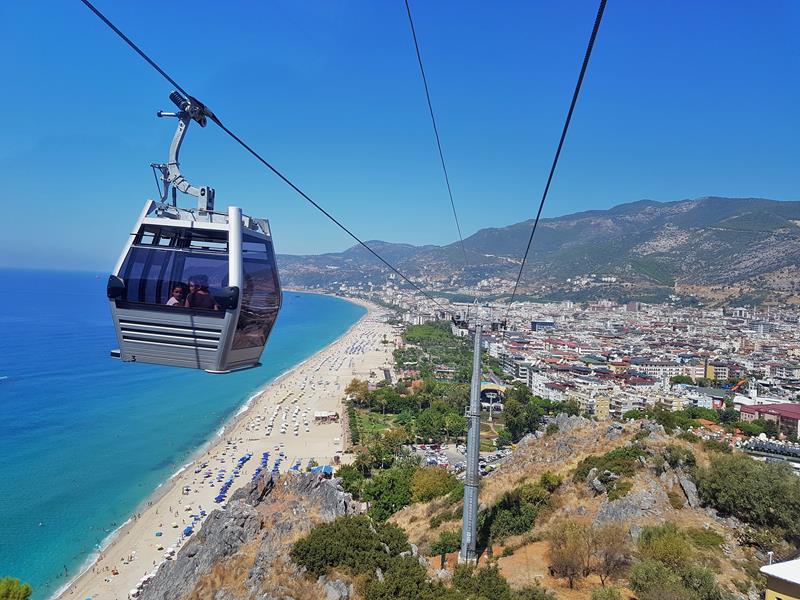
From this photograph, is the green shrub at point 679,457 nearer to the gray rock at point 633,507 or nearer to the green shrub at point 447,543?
the gray rock at point 633,507

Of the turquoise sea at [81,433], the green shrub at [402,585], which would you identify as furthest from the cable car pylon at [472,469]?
the turquoise sea at [81,433]

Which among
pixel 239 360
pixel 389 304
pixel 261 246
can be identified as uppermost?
pixel 261 246

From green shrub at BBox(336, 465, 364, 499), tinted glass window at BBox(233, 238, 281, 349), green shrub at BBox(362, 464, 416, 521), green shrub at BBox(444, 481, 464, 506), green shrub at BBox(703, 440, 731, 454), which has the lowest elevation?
green shrub at BBox(336, 465, 364, 499)

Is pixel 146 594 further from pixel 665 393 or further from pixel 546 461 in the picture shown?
pixel 665 393

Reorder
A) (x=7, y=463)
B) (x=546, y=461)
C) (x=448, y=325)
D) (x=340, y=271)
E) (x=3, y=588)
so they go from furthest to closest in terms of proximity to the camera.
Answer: (x=340, y=271)
(x=448, y=325)
(x=7, y=463)
(x=546, y=461)
(x=3, y=588)

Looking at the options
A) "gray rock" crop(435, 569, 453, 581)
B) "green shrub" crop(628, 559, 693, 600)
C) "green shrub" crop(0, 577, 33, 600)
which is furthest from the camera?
"green shrub" crop(0, 577, 33, 600)

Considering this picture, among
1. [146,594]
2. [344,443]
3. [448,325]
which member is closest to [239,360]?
[146,594]

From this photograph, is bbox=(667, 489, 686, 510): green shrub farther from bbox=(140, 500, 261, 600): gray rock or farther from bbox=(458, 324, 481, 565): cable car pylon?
bbox=(140, 500, 261, 600): gray rock

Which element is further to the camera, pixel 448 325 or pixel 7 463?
pixel 448 325

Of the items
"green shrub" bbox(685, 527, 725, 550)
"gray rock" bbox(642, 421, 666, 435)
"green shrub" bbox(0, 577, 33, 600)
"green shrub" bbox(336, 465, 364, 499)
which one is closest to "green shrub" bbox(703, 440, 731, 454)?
"gray rock" bbox(642, 421, 666, 435)
